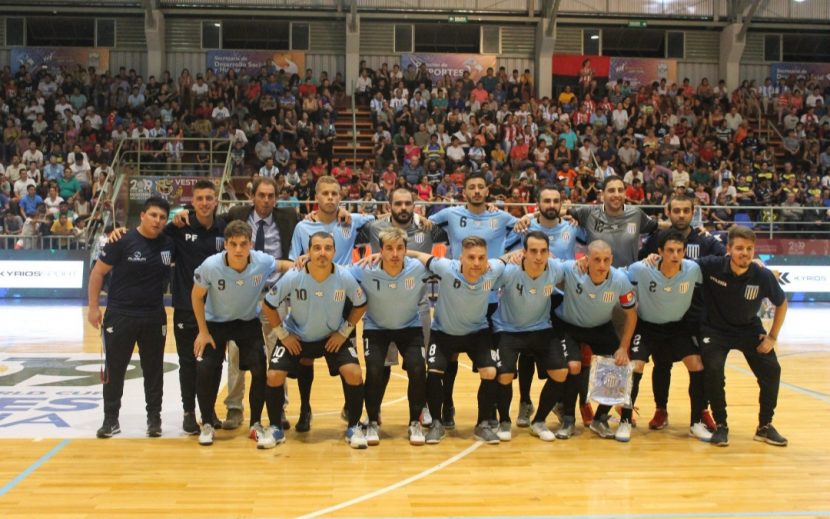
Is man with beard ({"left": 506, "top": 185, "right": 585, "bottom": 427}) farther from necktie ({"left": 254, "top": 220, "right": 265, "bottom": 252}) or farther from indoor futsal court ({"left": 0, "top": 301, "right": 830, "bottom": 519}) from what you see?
necktie ({"left": 254, "top": 220, "right": 265, "bottom": 252})

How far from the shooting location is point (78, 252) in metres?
17.1

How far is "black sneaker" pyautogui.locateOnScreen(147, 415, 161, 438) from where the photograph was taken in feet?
22.0

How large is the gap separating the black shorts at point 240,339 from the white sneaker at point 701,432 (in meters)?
3.50

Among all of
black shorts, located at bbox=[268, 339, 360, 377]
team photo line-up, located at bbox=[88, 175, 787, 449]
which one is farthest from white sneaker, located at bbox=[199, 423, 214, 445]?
black shorts, located at bbox=[268, 339, 360, 377]

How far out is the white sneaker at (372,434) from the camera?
6.50 metres

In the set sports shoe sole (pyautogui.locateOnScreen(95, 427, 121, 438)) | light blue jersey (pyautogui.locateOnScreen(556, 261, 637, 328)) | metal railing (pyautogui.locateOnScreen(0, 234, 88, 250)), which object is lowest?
sports shoe sole (pyautogui.locateOnScreen(95, 427, 121, 438))

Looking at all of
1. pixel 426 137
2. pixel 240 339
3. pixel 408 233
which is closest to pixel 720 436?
pixel 408 233

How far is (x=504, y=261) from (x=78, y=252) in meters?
12.6

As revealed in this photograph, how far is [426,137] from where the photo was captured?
21.8m

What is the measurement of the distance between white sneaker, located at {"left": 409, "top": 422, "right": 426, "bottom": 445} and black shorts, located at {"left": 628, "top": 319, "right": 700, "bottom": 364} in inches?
73.0

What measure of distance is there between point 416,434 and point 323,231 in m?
1.80

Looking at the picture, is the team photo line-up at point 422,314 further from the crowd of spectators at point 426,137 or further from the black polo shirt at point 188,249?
the crowd of spectators at point 426,137

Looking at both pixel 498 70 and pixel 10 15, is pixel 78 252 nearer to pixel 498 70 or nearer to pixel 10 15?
pixel 10 15

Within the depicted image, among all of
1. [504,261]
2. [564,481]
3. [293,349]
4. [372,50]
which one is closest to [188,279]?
[293,349]
